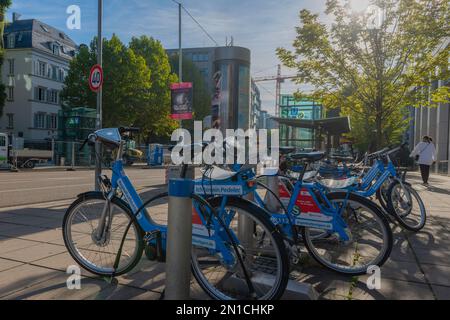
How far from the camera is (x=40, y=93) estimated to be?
4206cm

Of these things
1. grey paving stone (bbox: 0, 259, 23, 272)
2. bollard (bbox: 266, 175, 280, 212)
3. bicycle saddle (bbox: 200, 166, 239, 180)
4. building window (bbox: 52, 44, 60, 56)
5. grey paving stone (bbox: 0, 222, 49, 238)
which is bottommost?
grey paving stone (bbox: 0, 222, 49, 238)

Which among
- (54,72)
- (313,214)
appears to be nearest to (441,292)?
(313,214)

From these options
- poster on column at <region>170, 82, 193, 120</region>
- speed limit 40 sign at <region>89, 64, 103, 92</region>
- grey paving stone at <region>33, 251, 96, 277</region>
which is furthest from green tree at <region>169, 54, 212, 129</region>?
grey paving stone at <region>33, 251, 96, 277</region>

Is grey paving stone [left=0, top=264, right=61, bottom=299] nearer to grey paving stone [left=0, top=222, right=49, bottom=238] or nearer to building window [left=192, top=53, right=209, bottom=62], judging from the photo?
grey paving stone [left=0, top=222, right=49, bottom=238]

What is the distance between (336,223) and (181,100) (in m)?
14.6

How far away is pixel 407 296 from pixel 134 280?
2223 millimetres

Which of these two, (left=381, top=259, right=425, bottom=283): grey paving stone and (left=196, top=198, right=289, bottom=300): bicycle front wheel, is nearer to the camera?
(left=196, top=198, right=289, bottom=300): bicycle front wheel

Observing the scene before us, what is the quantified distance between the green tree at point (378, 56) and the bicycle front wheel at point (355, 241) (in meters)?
6.32

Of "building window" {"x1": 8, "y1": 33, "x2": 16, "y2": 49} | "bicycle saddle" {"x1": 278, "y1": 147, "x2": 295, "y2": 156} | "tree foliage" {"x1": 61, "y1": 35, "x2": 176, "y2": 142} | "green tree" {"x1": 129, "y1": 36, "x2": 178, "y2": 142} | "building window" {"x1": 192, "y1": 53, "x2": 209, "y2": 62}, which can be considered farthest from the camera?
"building window" {"x1": 192, "y1": 53, "x2": 209, "y2": 62}

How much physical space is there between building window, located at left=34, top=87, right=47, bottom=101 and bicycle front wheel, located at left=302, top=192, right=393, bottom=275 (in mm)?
43515

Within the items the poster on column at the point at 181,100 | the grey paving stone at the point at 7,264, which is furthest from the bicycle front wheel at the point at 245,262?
the poster on column at the point at 181,100

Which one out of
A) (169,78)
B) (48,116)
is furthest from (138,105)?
(48,116)

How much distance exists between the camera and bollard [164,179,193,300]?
2.44 meters

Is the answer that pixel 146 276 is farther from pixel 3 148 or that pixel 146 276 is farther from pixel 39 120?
pixel 39 120
